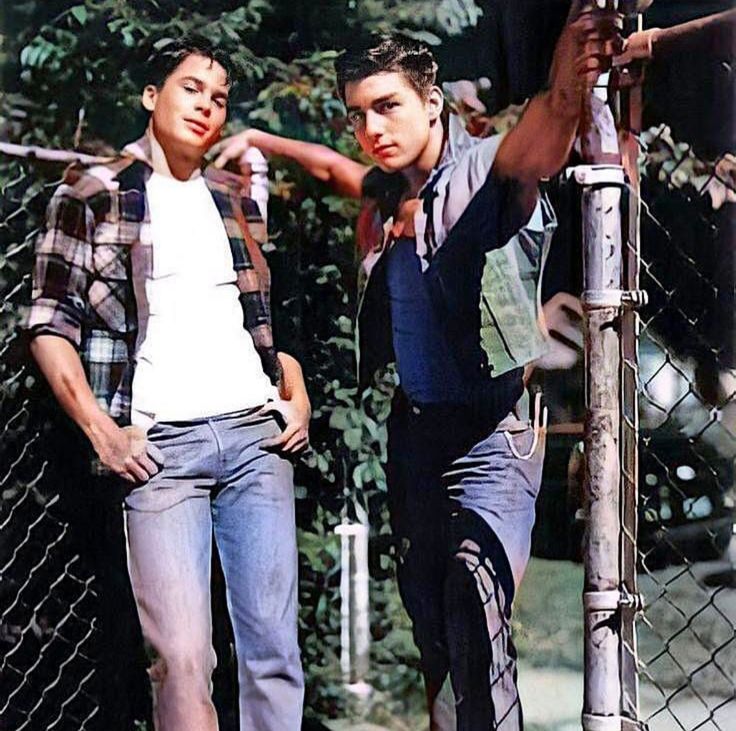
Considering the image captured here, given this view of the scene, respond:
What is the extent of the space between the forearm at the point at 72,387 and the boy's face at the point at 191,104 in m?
0.52

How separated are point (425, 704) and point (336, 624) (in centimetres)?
28

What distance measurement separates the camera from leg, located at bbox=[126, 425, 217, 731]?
2723mm

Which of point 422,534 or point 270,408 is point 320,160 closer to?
point 270,408

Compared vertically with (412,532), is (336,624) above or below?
below

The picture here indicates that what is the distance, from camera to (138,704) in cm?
276

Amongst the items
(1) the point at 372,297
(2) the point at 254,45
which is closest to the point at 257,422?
(1) the point at 372,297

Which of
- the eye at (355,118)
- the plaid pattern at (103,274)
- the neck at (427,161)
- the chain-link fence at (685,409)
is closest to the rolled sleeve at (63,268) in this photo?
the plaid pattern at (103,274)

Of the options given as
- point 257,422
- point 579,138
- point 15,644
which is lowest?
point 15,644

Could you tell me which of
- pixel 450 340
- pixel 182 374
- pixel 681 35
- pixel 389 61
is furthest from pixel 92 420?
pixel 681 35

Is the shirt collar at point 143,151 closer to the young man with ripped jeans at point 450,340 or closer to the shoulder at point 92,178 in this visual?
the shoulder at point 92,178

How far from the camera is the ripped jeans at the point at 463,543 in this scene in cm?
275

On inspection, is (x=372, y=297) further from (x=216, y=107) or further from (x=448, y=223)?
(x=216, y=107)

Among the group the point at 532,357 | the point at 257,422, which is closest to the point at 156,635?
the point at 257,422

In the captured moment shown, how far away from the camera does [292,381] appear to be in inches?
108
